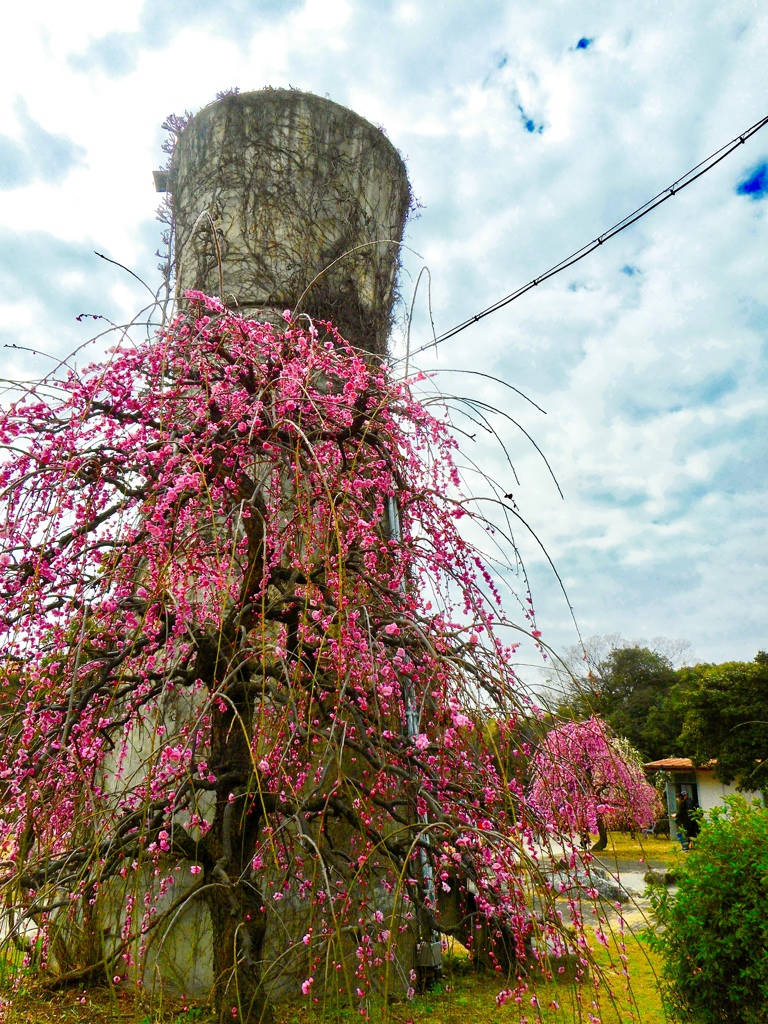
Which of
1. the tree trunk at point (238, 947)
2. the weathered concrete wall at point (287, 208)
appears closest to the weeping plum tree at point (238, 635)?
the tree trunk at point (238, 947)

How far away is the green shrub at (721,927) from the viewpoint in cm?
316

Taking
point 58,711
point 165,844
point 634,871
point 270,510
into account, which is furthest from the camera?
point 634,871

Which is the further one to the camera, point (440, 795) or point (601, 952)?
point (601, 952)

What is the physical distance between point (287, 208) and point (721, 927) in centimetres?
576

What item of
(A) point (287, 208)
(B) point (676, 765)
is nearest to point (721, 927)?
(A) point (287, 208)

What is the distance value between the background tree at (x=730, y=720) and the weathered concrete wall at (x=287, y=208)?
14.0m

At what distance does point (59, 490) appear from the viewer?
2.52 m

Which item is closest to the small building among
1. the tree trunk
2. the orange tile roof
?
the orange tile roof

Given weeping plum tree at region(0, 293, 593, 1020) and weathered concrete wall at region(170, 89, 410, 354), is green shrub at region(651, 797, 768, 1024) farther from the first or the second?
weathered concrete wall at region(170, 89, 410, 354)

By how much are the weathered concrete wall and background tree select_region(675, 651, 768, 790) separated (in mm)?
13971

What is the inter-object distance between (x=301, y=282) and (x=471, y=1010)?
17.6ft

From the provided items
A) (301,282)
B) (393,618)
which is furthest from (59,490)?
(301,282)

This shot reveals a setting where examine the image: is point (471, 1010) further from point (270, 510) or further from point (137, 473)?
point (137, 473)

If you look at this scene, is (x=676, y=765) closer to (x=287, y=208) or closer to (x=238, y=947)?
(x=287, y=208)
